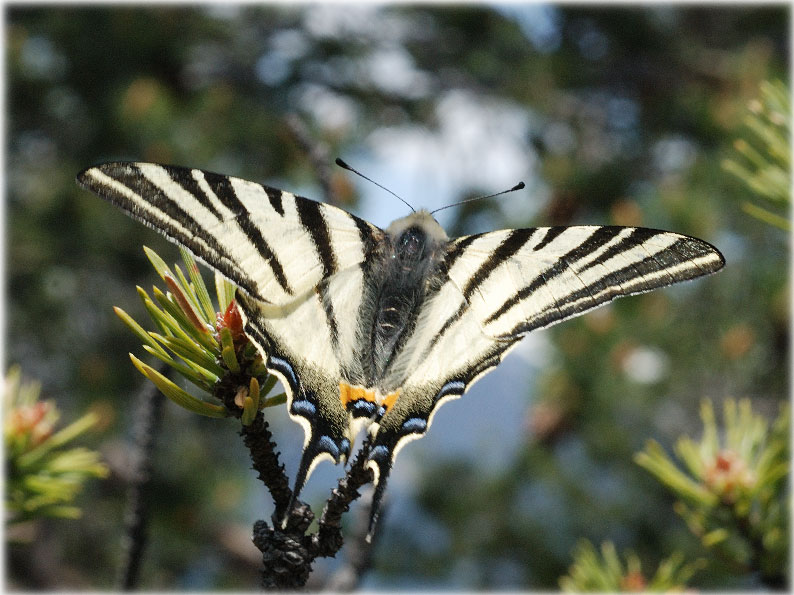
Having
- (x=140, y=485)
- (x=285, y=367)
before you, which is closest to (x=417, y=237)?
(x=285, y=367)

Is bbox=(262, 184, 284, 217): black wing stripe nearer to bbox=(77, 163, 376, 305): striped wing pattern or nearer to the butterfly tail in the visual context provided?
bbox=(77, 163, 376, 305): striped wing pattern

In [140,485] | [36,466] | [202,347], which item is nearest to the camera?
[202,347]

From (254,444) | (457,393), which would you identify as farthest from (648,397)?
(254,444)

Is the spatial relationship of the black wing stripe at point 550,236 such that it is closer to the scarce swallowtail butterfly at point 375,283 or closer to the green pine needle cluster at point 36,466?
the scarce swallowtail butterfly at point 375,283

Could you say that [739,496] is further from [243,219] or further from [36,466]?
[36,466]

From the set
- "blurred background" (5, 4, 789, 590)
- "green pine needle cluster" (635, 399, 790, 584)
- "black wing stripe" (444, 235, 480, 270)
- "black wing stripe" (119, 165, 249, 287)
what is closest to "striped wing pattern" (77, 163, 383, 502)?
"black wing stripe" (119, 165, 249, 287)

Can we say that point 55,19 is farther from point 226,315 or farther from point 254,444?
point 254,444
